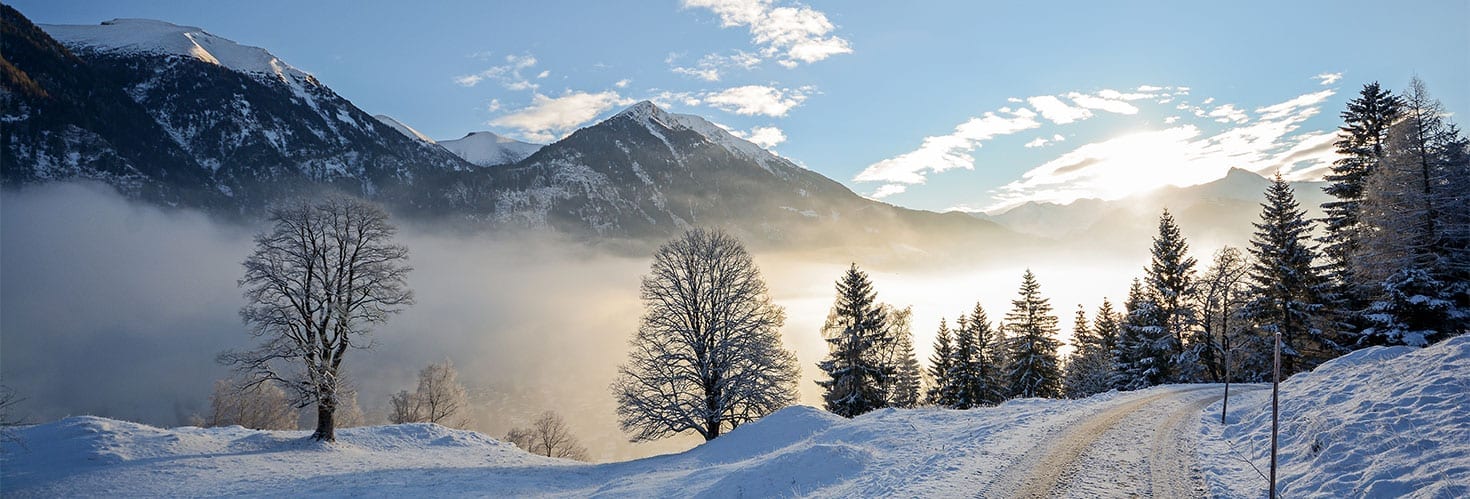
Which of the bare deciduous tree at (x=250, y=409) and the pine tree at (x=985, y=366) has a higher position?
the pine tree at (x=985, y=366)

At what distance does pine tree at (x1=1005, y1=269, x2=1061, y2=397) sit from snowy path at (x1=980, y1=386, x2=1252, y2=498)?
78.8 ft

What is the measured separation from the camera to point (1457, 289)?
24.0 m

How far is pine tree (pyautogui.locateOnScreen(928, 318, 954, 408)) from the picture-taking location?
4781 cm

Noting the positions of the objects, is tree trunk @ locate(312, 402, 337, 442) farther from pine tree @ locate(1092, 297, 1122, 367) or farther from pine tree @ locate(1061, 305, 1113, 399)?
pine tree @ locate(1092, 297, 1122, 367)

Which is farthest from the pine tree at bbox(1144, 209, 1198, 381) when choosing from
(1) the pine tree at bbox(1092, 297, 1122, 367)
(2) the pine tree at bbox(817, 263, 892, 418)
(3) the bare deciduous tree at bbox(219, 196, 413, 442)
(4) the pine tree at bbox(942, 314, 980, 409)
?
(3) the bare deciduous tree at bbox(219, 196, 413, 442)

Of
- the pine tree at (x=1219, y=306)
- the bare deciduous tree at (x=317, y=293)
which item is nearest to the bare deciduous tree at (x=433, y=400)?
the bare deciduous tree at (x=317, y=293)

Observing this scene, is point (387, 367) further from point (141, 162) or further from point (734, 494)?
point (734, 494)

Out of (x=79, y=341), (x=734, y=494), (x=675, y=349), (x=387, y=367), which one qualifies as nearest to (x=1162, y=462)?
(x=734, y=494)

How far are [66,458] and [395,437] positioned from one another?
9812mm

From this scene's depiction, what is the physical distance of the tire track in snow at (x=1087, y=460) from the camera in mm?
11477

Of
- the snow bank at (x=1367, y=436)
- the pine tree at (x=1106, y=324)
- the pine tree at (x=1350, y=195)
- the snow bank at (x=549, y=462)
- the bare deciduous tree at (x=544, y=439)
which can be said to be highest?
the pine tree at (x=1350, y=195)

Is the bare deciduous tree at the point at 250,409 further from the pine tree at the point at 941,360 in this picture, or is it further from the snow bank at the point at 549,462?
the pine tree at the point at 941,360

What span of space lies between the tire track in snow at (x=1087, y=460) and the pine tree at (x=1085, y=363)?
2973cm

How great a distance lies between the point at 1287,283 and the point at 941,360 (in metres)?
23.6
